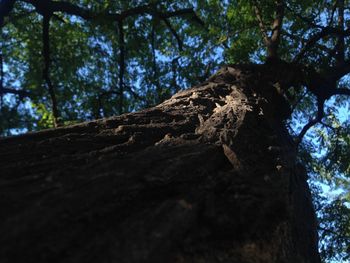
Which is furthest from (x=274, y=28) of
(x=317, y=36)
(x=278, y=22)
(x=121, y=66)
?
(x=121, y=66)

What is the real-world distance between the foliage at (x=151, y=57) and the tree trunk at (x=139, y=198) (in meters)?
4.66

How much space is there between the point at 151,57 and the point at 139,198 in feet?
25.9

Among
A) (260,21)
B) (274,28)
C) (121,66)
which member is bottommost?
(274,28)

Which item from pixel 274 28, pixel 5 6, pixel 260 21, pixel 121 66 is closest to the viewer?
pixel 274 28

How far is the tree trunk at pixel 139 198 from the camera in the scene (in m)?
1.25

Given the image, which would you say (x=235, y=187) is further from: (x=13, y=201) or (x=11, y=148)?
(x=11, y=148)

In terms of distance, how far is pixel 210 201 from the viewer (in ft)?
5.20

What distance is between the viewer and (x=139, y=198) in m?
1.58

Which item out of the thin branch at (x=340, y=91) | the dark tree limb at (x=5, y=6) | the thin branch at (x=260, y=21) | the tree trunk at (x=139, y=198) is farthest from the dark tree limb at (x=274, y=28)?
the dark tree limb at (x=5, y=6)

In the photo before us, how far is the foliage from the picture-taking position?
7180mm

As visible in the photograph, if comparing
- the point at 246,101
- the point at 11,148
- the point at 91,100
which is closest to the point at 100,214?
the point at 11,148

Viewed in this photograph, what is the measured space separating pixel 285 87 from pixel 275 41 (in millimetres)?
1112

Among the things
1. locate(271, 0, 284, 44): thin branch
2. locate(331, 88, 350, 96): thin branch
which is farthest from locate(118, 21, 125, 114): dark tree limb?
locate(331, 88, 350, 96): thin branch

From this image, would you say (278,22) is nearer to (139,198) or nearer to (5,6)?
(5,6)
